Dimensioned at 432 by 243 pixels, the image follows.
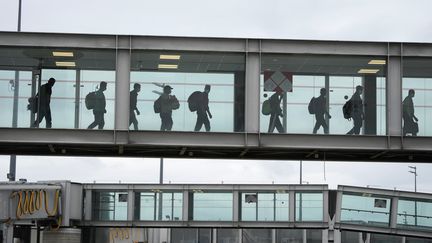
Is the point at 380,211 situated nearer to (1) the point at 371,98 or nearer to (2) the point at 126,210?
(2) the point at 126,210

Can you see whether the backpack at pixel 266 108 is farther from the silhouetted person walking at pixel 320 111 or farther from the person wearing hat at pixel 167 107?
the person wearing hat at pixel 167 107

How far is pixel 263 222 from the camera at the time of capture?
5800 centimetres

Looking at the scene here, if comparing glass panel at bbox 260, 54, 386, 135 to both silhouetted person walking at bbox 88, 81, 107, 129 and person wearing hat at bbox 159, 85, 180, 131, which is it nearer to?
person wearing hat at bbox 159, 85, 180, 131

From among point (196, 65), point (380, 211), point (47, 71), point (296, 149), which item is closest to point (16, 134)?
point (47, 71)

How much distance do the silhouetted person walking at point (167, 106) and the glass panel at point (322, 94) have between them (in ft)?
9.19

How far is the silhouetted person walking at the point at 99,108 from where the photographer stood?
25.9 meters

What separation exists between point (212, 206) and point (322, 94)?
3344 centimetres

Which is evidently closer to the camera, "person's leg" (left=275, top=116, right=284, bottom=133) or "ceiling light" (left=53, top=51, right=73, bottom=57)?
"person's leg" (left=275, top=116, right=284, bottom=133)

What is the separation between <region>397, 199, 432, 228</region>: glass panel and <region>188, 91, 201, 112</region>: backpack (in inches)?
1361

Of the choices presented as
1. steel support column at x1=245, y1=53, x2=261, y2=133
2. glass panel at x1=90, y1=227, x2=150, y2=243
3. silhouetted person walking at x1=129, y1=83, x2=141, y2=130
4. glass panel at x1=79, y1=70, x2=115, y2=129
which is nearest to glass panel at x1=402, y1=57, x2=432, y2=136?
steel support column at x1=245, y1=53, x2=261, y2=133

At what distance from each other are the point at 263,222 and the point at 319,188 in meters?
4.53

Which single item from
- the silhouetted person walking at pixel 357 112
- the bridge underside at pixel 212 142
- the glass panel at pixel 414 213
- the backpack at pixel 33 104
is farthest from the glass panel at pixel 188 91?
the glass panel at pixel 414 213

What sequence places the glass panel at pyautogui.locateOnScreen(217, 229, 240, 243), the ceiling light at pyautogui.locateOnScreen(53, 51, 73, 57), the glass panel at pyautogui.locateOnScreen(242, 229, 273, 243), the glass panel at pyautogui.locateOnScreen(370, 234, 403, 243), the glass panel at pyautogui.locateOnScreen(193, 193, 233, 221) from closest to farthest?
the ceiling light at pyautogui.locateOnScreen(53, 51, 73, 57) < the glass panel at pyautogui.locateOnScreen(193, 193, 233, 221) < the glass panel at pyautogui.locateOnScreen(370, 234, 403, 243) < the glass panel at pyautogui.locateOnScreen(242, 229, 273, 243) < the glass panel at pyautogui.locateOnScreen(217, 229, 240, 243)

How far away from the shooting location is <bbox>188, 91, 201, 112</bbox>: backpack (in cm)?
2625
